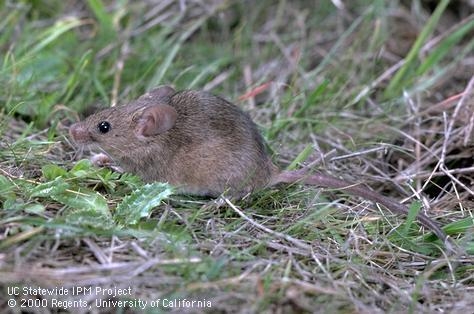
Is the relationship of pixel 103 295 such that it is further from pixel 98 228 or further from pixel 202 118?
pixel 202 118

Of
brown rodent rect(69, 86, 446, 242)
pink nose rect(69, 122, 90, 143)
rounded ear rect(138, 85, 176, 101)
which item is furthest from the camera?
rounded ear rect(138, 85, 176, 101)

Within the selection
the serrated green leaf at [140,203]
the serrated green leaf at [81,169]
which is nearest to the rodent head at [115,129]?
the serrated green leaf at [81,169]

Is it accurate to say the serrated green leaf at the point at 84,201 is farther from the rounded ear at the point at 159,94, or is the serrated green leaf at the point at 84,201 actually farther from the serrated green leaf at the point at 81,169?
the rounded ear at the point at 159,94

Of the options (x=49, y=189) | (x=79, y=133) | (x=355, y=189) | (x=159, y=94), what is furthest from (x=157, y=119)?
(x=355, y=189)

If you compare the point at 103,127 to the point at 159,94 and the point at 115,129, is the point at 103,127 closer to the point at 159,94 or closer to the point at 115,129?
the point at 115,129

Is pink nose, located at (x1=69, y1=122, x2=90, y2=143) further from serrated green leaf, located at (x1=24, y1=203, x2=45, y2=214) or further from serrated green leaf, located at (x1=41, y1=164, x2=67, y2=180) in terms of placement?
serrated green leaf, located at (x1=24, y1=203, x2=45, y2=214)

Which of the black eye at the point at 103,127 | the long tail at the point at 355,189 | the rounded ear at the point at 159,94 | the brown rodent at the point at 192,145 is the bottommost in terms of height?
the long tail at the point at 355,189

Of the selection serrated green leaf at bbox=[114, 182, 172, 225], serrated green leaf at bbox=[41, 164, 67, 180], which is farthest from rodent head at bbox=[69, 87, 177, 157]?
serrated green leaf at bbox=[114, 182, 172, 225]
